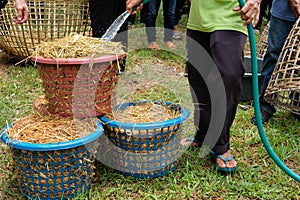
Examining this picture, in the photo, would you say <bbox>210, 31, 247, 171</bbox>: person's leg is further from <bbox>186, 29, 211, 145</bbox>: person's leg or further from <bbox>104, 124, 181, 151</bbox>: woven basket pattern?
<bbox>104, 124, 181, 151</bbox>: woven basket pattern

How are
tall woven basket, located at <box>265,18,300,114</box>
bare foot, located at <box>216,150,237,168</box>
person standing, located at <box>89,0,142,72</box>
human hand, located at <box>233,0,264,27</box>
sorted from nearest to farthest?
human hand, located at <box>233,0,264,27</box> < bare foot, located at <box>216,150,237,168</box> < tall woven basket, located at <box>265,18,300,114</box> < person standing, located at <box>89,0,142,72</box>

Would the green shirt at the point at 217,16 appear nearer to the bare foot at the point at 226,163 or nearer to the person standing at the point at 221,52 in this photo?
the person standing at the point at 221,52

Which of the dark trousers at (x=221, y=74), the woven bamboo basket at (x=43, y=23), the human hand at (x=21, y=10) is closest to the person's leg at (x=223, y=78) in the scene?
the dark trousers at (x=221, y=74)

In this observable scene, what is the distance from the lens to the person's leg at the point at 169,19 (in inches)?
194

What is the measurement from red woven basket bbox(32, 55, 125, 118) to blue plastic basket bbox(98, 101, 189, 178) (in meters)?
0.12

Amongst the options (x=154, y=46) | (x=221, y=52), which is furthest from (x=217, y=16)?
(x=154, y=46)

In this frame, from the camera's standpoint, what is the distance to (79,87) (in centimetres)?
207

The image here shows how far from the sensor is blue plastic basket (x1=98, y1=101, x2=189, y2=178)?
2.12 m

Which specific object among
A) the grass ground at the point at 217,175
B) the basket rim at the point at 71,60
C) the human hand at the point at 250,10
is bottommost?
the grass ground at the point at 217,175

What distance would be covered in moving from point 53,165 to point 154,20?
3.28 m

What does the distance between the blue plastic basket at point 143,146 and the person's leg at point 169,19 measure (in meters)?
2.87

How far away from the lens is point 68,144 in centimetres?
188

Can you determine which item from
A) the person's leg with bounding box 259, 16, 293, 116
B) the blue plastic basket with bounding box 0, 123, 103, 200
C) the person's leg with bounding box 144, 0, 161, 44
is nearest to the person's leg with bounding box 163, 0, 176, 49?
the person's leg with bounding box 144, 0, 161, 44

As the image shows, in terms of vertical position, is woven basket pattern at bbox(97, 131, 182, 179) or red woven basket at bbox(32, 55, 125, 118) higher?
red woven basket at bbox(32, 55, 125, 118)
